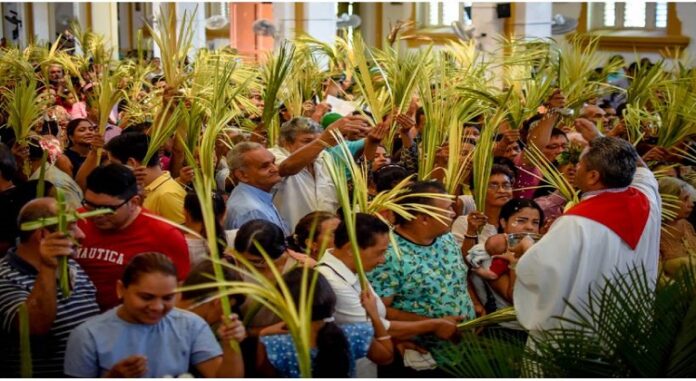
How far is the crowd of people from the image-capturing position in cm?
406

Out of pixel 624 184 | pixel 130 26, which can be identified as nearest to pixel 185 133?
pixel 624 184

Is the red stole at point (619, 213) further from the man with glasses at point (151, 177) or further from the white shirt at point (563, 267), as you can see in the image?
the man with glasses at point (151, 177)

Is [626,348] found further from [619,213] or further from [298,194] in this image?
[298,194]

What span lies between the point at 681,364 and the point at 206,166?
10.1ft

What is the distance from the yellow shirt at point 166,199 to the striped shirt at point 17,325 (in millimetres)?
1510

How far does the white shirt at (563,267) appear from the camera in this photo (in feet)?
15.9

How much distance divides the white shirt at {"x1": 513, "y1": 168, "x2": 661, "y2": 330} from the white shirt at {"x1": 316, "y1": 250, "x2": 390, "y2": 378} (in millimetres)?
608

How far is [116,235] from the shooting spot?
4.82 meters

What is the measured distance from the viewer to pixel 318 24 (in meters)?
17.4

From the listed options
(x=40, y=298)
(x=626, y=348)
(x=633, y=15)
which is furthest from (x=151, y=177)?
(x=633, y=15)

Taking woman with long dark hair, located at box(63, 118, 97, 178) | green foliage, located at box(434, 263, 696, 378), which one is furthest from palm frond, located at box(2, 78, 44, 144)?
green foliage, located at box(434, 263, 696, 378)

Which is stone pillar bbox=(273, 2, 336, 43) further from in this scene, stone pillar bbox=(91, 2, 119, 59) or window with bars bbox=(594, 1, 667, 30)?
stone pillar bbox=(91, 2, 119, 59)

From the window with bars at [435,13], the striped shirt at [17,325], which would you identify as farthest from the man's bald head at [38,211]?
the window with bars at [435,13]

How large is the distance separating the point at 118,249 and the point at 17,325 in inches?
23.3
